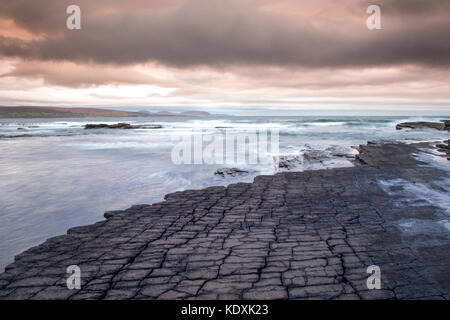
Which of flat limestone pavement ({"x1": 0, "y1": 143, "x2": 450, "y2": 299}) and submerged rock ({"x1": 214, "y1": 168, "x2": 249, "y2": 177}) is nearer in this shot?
flat limestone pavement ({"x1": 0, "y1": 143, "x2": 450, "y2": 299})

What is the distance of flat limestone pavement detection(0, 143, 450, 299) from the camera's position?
290 centimetres

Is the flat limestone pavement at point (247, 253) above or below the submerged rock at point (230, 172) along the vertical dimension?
below

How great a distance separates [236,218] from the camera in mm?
4984

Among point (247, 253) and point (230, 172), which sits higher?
point (230, 172)

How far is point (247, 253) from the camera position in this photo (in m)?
3.66

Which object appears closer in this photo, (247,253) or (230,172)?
(247,253)

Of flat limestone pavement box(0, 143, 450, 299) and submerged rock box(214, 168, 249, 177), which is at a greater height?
submerged rock box(214, 168, 249, 177)

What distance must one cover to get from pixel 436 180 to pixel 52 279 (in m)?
8.85

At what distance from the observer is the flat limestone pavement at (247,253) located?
2.90 m

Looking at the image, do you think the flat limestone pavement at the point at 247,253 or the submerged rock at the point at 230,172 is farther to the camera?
the submerged rock at the point at 230,172

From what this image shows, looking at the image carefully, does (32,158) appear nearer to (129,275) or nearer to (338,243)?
(129,275)
